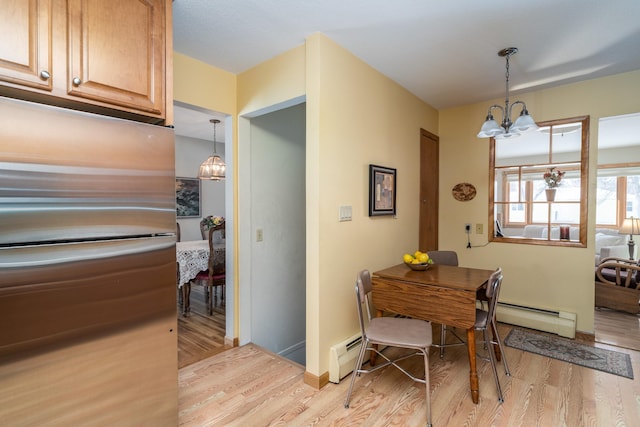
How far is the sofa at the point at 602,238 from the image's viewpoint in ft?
11.4

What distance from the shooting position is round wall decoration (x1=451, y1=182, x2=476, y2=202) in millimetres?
3678

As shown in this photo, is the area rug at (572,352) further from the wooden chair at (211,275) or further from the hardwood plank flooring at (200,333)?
the wooden chair at (211,275)

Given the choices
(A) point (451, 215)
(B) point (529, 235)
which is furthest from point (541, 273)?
(A) point (451, 215)

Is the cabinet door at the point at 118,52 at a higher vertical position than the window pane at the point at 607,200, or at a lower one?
higher

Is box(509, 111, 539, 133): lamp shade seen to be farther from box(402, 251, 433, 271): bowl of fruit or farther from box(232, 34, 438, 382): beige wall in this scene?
box(402, 251, 433, 271): bowl of fruit

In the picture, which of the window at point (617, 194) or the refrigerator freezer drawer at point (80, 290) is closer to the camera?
the refrigerator freezer drawer at point (80, 290)

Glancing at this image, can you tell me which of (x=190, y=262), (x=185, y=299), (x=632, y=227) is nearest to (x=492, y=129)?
(x=190, y=262)

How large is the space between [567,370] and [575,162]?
1935mm

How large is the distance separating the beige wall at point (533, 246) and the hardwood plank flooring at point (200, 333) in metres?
2.83

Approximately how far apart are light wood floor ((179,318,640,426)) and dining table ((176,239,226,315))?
132cm

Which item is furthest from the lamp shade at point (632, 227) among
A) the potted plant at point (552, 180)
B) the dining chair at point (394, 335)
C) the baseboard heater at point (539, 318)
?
the dining chair at point (394, 335)

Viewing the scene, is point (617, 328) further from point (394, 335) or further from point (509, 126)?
point (394, 335)

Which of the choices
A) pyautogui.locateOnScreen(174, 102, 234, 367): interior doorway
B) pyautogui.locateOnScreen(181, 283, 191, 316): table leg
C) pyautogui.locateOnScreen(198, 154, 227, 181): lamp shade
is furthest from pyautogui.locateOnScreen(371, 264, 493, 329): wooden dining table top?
pyautogui.locateOnScreen(198, 154, 227, 181): lamp shade

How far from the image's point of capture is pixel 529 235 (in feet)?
12.0
